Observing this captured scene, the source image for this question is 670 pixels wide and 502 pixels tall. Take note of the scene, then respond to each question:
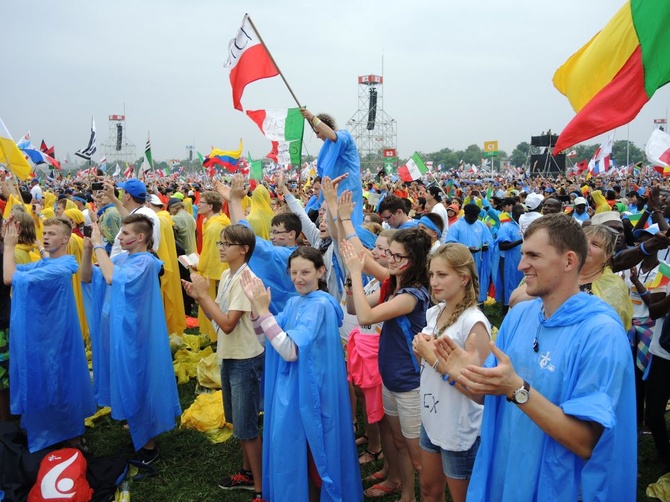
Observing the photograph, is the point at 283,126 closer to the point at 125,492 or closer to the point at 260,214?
the point at 260,214

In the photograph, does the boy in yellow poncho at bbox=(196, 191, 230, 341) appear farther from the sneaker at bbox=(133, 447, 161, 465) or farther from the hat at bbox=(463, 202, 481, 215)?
the hat at bbox=(463, 202, 481, 215)

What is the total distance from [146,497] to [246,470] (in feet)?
2.64

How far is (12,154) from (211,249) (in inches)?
139

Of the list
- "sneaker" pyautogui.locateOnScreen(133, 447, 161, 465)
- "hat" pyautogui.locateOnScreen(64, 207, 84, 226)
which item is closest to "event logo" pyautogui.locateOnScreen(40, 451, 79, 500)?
"sneaker" pyautogui.locateOnScreen(133, 447, 161, 465)

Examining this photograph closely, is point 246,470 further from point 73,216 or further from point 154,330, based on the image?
point 73,216

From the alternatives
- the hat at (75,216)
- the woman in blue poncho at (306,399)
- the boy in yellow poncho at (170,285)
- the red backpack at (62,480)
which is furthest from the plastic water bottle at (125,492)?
the hat at (75,216)

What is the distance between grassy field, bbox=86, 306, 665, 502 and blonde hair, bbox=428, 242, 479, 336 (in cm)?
195

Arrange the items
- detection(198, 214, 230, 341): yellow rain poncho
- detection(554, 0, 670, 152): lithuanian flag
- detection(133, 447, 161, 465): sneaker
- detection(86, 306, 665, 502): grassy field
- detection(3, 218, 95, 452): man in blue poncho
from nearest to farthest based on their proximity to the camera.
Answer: detection(554, 0, 670, 152): lithuanian flag, detection(86, 306, 665, 502): grassy field, detection(3, 218, 95, 452): man in blue poncho, detection(133, 447, 161, 465): sneaker, detection(198, 214, 230, 341): yellow rain poncho

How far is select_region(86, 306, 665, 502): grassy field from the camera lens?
163 inches

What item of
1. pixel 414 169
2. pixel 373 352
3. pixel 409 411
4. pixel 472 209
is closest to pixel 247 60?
pixel 373 352

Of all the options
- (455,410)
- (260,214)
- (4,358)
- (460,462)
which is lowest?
(4,358)

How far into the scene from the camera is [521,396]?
1.79 meters

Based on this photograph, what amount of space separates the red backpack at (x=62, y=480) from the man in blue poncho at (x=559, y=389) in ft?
10.2

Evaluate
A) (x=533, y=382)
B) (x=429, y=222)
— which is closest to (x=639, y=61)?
(x=533, y=382)
